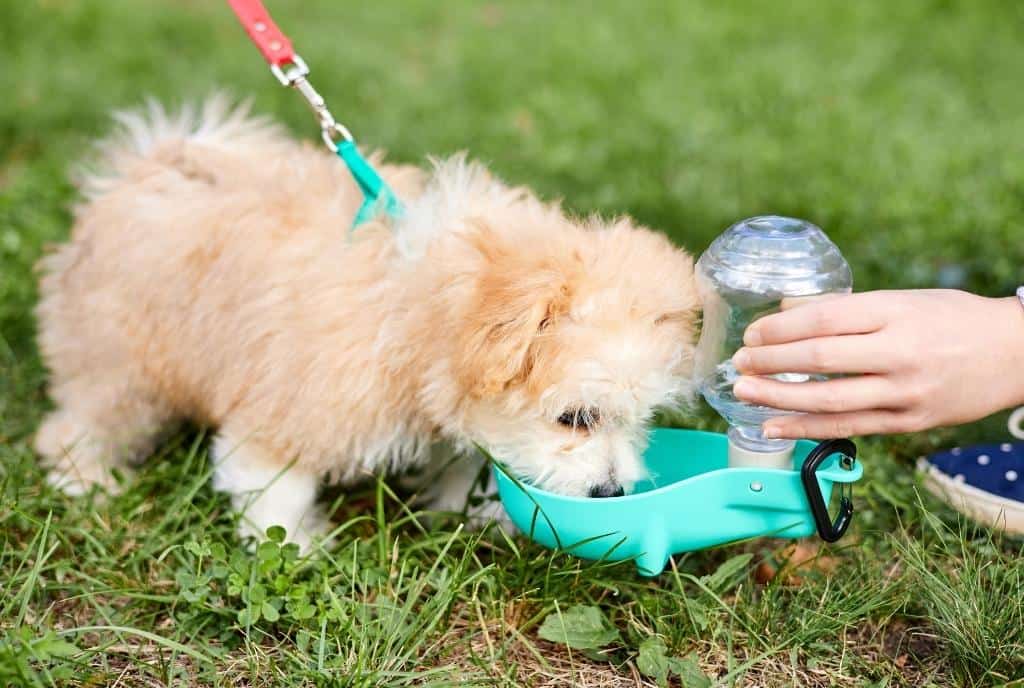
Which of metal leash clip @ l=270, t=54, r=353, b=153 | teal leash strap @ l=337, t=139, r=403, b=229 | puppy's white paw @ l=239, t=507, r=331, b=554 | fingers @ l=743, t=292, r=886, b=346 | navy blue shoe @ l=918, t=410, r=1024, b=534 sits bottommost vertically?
navy blue shoe @ l=918, t=410, r=1024, b=534

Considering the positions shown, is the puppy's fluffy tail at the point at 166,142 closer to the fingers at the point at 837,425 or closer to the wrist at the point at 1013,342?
the fingers at the point at 837,425

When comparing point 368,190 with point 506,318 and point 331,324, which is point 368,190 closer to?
point 331,324

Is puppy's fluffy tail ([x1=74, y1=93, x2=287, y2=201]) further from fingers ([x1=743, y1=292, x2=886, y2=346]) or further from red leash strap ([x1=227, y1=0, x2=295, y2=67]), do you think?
fingers ([x1=743, y1=292, x2=886, y2=346])

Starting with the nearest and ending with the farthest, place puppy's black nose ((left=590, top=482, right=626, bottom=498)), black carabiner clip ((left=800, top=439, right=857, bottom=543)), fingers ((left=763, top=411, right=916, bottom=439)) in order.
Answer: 1. fingers ((left=763, top=411, right=916, bottom=439))
2. black carabiner clip ((left=800, top=439, right=857, bottom=543))
3. puppy's black nose ((left=590, top=482, right=626, bottom=498))

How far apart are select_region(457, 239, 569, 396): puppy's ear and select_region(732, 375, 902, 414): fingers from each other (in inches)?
19.6

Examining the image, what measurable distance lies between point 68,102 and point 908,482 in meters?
5.34

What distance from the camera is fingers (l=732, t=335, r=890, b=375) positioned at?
2.07 meters

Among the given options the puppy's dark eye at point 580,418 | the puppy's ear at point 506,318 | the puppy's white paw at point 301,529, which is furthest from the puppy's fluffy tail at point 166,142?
the puppy's dark eye at point 580,418

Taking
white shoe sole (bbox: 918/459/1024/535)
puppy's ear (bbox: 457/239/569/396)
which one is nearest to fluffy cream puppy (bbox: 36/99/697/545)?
puppy's ear (bbox: 457/239/569/396)

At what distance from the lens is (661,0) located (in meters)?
8.20

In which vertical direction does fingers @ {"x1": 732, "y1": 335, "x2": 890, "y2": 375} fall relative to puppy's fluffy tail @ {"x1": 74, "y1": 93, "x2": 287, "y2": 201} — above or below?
below

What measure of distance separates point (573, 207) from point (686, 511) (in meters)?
1.52

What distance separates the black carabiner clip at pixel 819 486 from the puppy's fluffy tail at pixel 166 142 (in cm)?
215

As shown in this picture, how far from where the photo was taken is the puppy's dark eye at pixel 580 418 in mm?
2523
